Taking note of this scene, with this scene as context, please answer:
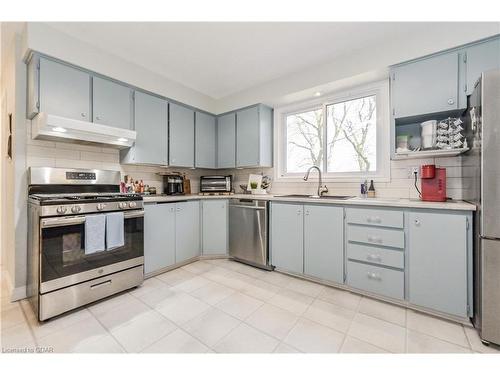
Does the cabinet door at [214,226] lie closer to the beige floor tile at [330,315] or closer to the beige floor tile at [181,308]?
the beige floor tile at [181,308]

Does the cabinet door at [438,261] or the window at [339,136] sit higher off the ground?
the window at [339,136]

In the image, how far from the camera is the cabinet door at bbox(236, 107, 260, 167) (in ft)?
10.9

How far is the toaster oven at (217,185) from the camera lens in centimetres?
356

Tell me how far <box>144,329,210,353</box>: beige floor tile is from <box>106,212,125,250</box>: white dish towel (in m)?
1.01

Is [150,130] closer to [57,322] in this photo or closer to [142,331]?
[57,322]

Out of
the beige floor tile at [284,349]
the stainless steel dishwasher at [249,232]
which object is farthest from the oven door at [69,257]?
the beige floor tile at [284,349]

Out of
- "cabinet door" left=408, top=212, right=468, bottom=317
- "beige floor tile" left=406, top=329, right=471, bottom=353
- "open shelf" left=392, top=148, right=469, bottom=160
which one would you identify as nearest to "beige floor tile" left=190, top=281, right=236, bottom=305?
"beige floor tile" left=406, top=329, right=471, bottom=353

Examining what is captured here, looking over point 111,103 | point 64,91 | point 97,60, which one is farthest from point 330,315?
point 97,60

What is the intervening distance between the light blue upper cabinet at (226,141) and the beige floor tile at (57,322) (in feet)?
8.26

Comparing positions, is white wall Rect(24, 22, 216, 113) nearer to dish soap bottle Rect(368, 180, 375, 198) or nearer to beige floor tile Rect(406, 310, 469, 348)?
dish soap bottle Rect(368, 180, 375, 198)

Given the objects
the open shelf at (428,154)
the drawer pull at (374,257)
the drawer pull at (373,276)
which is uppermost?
the open shelf at (428,154)

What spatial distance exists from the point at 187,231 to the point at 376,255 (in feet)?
7.32

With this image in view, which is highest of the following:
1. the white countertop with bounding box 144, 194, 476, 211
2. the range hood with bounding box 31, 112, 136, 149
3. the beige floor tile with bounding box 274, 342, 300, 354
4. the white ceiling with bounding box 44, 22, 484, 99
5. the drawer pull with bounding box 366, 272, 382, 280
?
the white ceiling with bounding box 44, 22, 484, 99

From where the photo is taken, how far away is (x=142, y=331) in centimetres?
165
